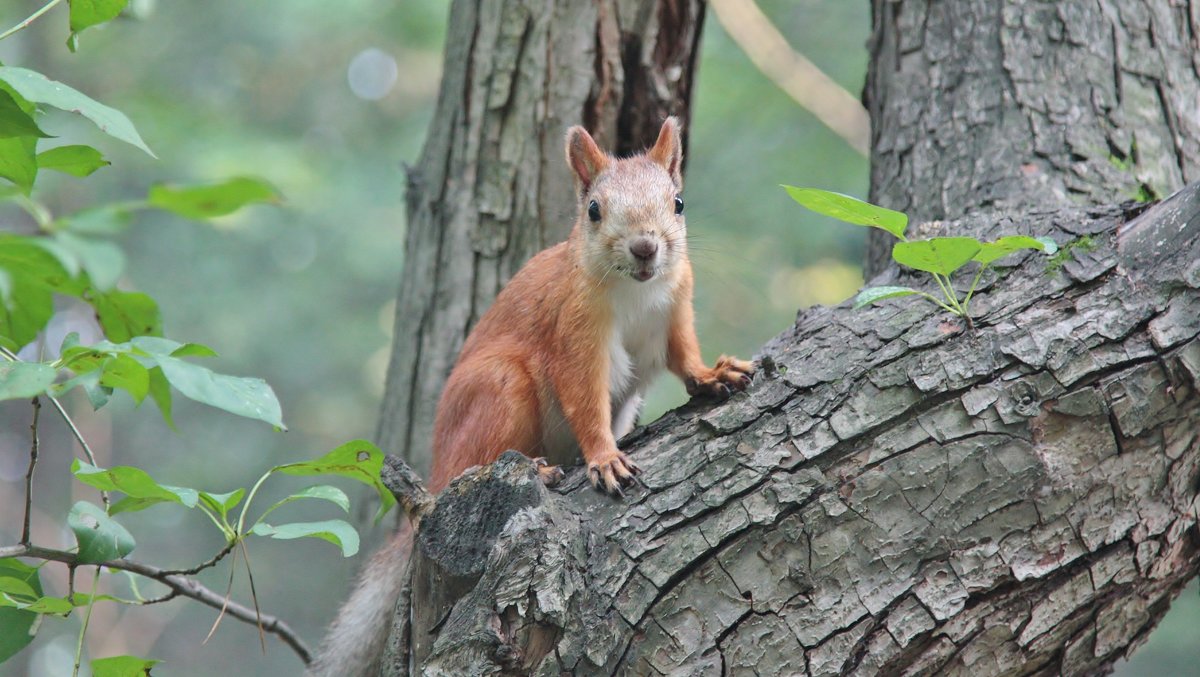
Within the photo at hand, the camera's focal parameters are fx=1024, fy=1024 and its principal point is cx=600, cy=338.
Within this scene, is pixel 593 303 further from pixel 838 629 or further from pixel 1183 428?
pixel 1183 428

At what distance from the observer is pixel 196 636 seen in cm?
889

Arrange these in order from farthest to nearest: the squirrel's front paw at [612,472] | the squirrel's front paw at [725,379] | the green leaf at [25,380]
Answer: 1. the squirrel's front paw at [725,379]
2. the squirrel's front paw at [612,472]
3. the green leaf at [25,380]

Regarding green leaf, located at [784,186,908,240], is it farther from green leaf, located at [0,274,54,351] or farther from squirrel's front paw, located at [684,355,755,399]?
green leaf, located at [0,274,54,351]

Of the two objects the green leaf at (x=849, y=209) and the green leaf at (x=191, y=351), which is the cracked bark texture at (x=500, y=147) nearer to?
the green leaf at (x=849, y=209)

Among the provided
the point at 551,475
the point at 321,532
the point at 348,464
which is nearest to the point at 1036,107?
the point at 551,475

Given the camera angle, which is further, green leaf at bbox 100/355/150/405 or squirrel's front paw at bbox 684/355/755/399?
squirrel's front paw at bbox 684/355/755/399

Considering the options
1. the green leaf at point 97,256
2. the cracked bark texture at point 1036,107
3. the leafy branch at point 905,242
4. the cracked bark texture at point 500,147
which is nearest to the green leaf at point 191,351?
the green leaf at point 97,256

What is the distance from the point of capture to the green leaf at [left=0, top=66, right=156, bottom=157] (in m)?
1.13

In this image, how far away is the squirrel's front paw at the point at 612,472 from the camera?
1988 millimetres

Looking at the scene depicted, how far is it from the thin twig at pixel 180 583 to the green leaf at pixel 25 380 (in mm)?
452

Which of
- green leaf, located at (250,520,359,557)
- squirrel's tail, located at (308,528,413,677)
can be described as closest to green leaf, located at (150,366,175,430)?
green leaf, located at (250,520,359,557)

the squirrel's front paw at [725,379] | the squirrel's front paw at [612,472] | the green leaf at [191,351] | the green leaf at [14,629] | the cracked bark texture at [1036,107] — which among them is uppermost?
the cracked bark texture at [1036,107]

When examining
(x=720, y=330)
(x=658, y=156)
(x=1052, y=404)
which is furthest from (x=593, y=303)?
(x=720, y=330)

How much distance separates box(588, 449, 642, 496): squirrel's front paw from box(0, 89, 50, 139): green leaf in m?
1.16
